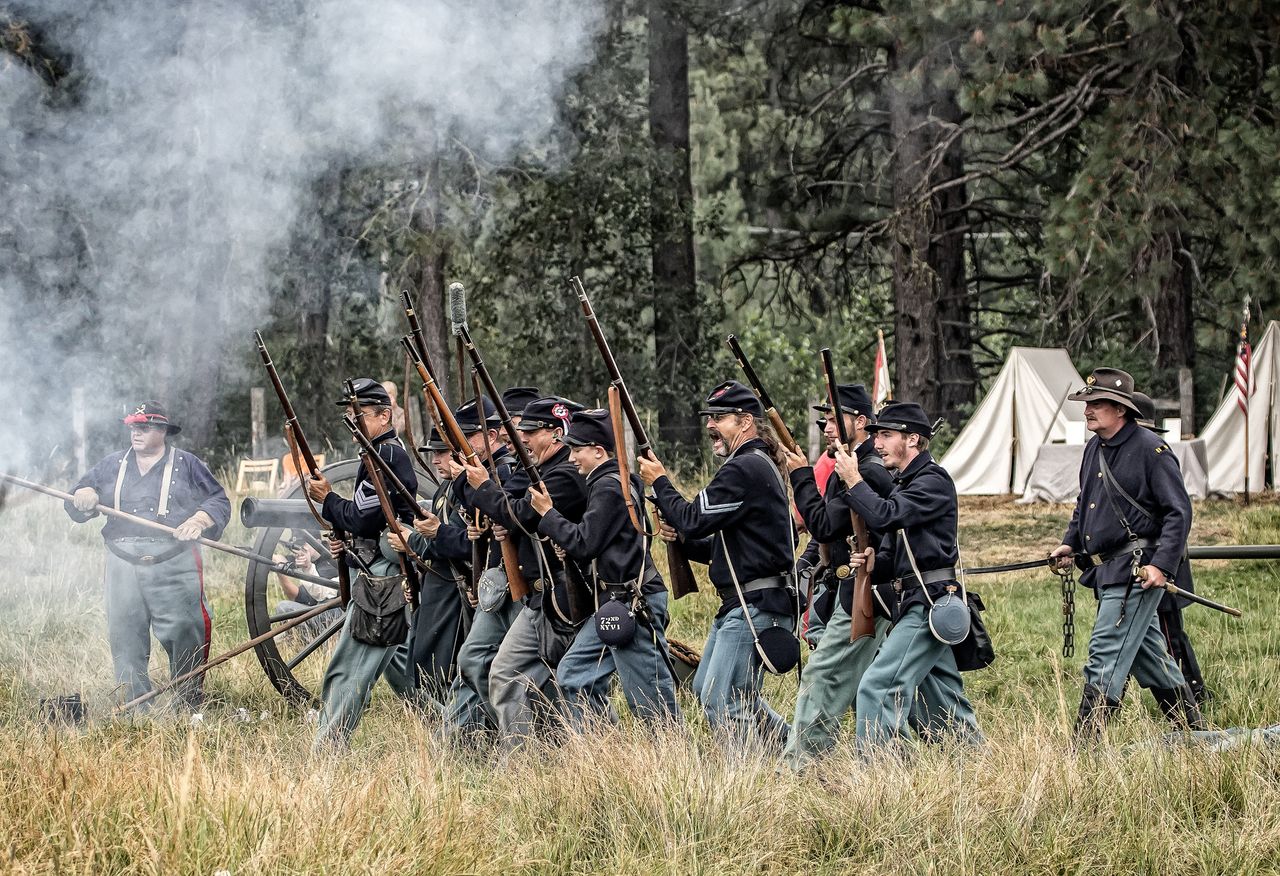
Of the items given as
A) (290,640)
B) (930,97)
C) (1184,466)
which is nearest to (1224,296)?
(1184,466)

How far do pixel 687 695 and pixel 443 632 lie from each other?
117 cm

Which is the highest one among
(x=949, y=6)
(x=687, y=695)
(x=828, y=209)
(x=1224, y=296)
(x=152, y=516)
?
(x=949, y=6)

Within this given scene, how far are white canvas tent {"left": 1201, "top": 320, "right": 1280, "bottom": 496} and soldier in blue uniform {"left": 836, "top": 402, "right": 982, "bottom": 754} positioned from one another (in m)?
10.8

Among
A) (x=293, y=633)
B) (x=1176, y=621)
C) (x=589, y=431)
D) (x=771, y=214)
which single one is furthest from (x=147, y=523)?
(x=771, y=214)

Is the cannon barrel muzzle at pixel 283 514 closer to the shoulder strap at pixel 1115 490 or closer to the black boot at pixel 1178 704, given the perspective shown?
the shoulder strap at pixel 1115 490

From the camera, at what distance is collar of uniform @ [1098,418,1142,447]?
264 inches

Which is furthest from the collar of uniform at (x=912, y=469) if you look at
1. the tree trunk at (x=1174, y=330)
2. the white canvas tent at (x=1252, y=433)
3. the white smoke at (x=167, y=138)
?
the tree trunk at (x=1174, y=330)

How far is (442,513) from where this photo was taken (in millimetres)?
7391

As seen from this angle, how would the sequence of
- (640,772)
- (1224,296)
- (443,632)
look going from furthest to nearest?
(1224,296) < (443,632) < (640,772)

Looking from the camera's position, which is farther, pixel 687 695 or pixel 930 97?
pixel 930 97

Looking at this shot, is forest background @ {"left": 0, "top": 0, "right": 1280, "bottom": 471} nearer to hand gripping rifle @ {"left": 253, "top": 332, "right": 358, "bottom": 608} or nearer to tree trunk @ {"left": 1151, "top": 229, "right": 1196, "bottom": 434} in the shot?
tree trunk @ {"left": 1151, "top": 229, "right": 1196, "bottom": 434}

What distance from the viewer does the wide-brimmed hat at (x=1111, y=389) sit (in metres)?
6.70

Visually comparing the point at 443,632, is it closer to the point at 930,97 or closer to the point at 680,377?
the point at 930,97

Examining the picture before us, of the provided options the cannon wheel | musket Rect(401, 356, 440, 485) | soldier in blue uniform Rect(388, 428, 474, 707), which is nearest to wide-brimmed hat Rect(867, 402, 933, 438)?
soldier in blue uniform Rect(388, 428, 474, 707)
